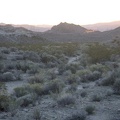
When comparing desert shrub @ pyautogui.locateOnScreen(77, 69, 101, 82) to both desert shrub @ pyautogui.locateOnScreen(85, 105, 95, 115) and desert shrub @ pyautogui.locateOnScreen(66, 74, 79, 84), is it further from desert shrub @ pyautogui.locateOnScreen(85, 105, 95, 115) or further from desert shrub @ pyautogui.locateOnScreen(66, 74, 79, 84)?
desert shrub @ pyautogui.locateOnScreen(85, 105, 95, 115)

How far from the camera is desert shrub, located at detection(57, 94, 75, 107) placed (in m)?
13.1

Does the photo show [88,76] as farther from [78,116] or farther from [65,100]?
[78,116]

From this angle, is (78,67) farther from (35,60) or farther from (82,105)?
(82,105)

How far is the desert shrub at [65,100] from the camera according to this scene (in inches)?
517

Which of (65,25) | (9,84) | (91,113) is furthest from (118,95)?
(65,25)

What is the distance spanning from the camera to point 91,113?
1187cm

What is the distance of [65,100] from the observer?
13.2 metres

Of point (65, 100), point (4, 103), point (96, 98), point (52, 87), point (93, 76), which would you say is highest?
point (4, 103)

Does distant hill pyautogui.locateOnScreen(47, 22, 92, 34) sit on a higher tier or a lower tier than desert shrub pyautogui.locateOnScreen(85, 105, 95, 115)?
lower

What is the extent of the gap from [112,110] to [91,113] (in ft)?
3.13

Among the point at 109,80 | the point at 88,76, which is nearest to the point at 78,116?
the point at 109,80

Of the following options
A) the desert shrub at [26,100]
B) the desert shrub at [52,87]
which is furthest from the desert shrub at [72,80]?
the desert shrub at [26,100]

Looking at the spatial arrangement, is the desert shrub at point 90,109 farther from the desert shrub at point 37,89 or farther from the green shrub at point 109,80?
the green shrub at point 109,80

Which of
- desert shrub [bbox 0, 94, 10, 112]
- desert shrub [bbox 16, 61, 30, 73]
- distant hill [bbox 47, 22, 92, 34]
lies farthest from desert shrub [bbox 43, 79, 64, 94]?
distant hill [bbox 47, 22, 92, 34]
